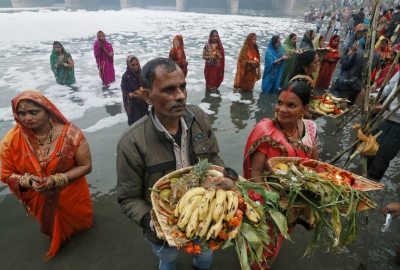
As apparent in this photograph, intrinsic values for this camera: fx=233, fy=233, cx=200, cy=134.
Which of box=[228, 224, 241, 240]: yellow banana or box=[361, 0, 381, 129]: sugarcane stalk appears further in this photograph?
box=[361, 0, 381, 129]: sugarcane stalk

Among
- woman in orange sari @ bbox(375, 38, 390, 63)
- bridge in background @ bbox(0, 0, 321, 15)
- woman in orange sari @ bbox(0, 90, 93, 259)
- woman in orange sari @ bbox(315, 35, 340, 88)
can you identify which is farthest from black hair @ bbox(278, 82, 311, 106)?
bridge in background @ bbox(0, 0, 321, 15)

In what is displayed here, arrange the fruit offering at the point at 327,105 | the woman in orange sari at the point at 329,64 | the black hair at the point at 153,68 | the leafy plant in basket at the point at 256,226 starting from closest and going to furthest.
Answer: the leafy plant in basket at the point at 256,226, the black hair at the point at 153,68, the fruit offering at the point at 327,105, the woman in orange sari at the point at 329,64

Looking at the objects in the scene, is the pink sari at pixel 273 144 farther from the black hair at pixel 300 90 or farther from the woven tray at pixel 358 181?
the black hair at pixel 300 90

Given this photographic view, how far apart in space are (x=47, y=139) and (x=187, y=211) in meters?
2.02

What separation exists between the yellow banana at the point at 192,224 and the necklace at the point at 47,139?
2.01 metres

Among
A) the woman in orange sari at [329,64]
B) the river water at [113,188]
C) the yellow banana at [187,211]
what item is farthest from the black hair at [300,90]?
the woman in orange sari at [329,64]

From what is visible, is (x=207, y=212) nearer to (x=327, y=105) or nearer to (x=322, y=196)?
(x=322, y=196)

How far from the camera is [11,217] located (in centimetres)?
346

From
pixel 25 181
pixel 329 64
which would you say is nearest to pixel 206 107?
pixel 329 64

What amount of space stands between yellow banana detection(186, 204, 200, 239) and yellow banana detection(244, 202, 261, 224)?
0.33 m

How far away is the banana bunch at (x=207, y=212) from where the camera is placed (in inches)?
55.0

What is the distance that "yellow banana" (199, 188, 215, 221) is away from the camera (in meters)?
1.44

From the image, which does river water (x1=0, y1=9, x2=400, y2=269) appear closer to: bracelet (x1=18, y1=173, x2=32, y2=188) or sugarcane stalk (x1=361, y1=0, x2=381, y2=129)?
bracelet (x1=18, y1=173, x2=32, y2=188)

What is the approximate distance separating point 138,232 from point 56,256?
3.34ft
